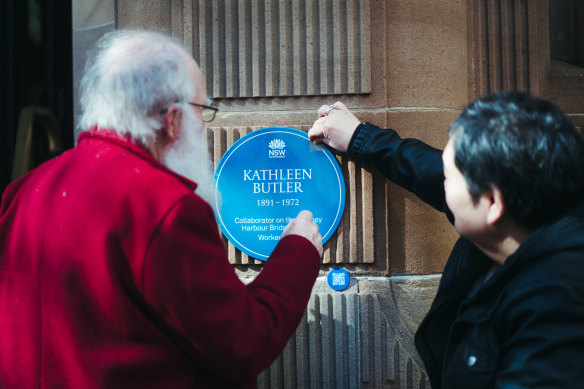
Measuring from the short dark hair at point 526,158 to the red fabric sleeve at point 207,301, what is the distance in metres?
0.68

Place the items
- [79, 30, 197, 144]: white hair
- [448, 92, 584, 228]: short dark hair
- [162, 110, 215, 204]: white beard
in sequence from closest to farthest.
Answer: [448, 92, 584, 228]: short dark hair, [79, 30, 197, 144]: white hair, [162, 110, 215, 204]: white beard

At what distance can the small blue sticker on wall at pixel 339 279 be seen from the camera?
2.41 metres

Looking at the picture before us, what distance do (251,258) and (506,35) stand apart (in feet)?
5.18

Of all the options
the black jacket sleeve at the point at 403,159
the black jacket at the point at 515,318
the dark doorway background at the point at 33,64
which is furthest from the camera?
the dark doorway background at the point at 33,64

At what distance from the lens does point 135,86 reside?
5.01 ft

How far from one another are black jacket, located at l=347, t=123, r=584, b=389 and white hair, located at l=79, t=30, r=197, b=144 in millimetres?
1016

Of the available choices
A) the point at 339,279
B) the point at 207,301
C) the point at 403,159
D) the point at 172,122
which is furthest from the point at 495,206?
the point at 339,279

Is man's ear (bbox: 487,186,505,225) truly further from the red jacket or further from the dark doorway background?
the dark doorway background

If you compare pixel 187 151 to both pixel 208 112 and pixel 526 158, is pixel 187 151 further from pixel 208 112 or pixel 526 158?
pixel 526 158

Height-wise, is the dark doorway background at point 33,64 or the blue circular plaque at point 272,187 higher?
the dark doorway background at point 33,64

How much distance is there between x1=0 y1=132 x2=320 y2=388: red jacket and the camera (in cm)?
137

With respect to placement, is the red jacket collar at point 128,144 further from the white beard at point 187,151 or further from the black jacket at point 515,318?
the black jacket at point 515,318

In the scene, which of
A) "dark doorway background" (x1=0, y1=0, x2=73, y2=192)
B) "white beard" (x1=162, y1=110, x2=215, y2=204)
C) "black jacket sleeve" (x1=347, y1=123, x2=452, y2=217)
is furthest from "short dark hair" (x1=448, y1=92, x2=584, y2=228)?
"dark doorway background" (x1=0, y1=0, x2=73, y2=192)

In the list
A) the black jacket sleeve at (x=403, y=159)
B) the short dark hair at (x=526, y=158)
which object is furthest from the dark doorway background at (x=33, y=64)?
the short dark hair at (x=526, y=158)
